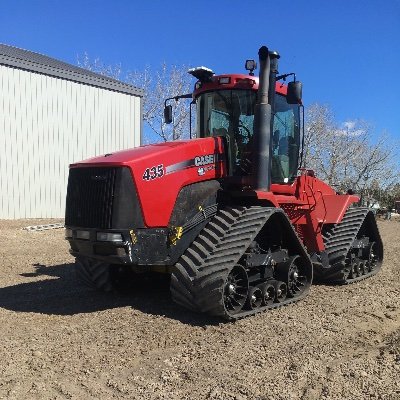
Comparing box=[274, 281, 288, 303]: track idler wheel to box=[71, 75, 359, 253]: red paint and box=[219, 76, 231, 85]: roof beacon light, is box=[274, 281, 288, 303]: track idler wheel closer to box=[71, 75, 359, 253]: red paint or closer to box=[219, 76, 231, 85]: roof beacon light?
box=[71, 75, 359, 253]: red paint

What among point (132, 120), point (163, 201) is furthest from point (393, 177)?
point (163, 201)

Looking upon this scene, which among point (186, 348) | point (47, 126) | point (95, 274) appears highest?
point (47, 126)

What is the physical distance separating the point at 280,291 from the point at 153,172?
225cm

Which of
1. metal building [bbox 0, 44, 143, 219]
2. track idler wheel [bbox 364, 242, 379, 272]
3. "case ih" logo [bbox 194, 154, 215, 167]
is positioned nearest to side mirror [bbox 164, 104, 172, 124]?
"case ih" logo [bbox 194, 154, 215, 167]

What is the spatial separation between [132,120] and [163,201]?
47.1 feet

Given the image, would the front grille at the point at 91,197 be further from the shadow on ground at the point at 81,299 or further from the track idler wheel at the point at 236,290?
the track idler wheel at the point at 236,290

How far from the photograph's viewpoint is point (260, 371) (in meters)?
4.02

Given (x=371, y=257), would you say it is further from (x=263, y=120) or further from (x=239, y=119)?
(x=263, y=120)

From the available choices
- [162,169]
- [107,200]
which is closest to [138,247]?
[107,200]

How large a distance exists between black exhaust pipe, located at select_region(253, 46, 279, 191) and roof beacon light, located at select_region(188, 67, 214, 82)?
0.82 m

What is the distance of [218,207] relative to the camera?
19.9 ft

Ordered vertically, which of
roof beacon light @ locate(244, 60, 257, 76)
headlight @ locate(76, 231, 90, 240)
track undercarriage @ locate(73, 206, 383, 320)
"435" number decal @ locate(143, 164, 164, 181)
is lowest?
track undercarriage @ locate(73, 206, 383, 320)

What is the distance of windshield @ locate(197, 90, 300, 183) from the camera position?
21.1ft

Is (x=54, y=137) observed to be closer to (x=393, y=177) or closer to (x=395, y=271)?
(x=395, y=271)
